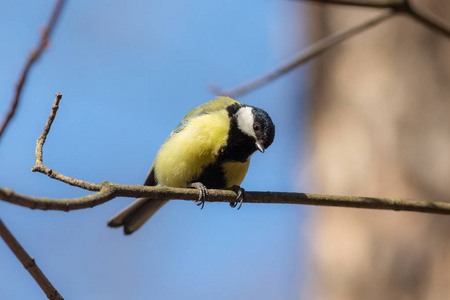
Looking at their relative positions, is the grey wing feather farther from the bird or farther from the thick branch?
the thick branch

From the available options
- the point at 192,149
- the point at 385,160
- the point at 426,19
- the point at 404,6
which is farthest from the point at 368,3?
the point at 385,160

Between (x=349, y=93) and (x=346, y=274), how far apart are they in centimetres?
180

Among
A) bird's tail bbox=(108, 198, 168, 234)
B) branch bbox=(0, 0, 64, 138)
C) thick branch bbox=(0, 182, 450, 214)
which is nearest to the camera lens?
branch bbox=(0, 0, 64, 138)

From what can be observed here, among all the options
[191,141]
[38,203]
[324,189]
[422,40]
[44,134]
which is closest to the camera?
[38,203]

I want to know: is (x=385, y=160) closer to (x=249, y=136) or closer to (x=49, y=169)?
(x=249, y=136)

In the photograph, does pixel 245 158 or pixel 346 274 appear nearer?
pixel 245 158

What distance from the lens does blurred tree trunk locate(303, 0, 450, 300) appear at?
4.27m

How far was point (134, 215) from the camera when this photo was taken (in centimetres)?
363

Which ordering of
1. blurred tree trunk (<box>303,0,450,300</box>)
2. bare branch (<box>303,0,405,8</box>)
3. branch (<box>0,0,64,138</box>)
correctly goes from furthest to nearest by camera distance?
blurred tree trunk (<box>303,0,450,300</box>), bare branch (<box>303,0,405,8</box>), branch (<box>0,0,64,138</box>)

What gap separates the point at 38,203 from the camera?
1359mm

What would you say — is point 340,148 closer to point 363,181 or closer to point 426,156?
point 363,181

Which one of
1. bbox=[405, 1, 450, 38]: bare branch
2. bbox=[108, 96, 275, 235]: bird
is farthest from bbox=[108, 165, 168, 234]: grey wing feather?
bbox=[405, 1, 450, 38]: bare branch

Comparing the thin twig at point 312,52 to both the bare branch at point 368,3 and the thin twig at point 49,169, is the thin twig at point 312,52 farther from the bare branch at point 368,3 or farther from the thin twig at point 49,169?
the thin twig at point 49,169

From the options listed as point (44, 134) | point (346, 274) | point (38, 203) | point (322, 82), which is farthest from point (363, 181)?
point (38, 203)
